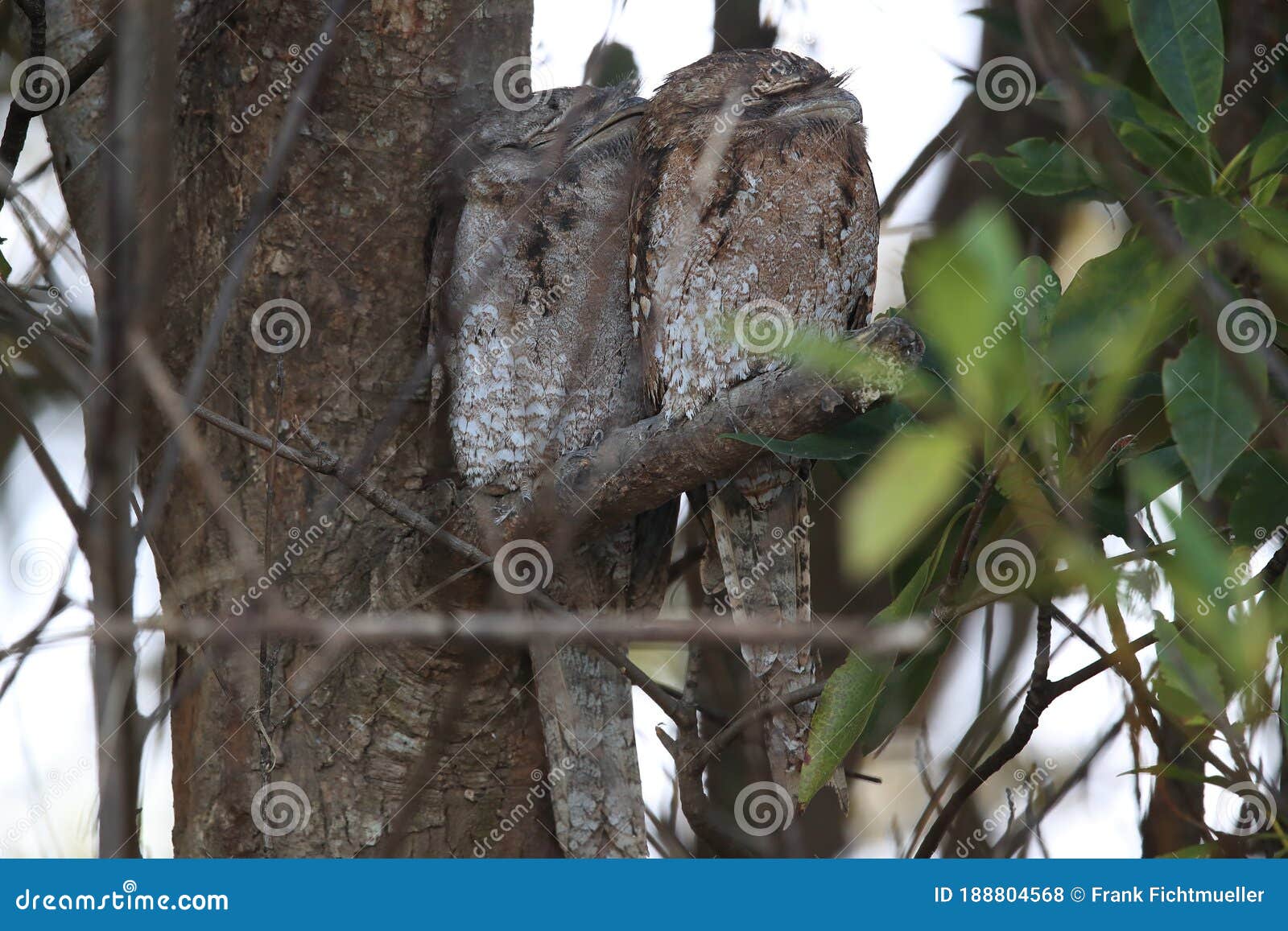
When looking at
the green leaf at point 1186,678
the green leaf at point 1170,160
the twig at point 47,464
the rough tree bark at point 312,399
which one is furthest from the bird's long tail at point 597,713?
the green leaf at point 1170,160

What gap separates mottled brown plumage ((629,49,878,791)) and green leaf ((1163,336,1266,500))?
681 mm

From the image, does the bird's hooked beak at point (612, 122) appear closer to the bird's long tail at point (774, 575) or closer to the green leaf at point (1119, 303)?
the bird's long tail at point (774, 575)

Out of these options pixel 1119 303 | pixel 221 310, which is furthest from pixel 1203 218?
pixel 221 310

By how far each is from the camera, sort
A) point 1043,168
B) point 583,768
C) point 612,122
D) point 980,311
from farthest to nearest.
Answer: point 612,122 < point 583,768 < point 1043,168 < point 980,311

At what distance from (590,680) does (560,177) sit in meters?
0.91

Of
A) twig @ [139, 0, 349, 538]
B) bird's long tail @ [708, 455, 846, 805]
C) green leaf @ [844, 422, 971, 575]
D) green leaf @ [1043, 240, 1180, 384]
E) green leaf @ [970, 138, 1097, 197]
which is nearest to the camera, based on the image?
green leaf @ [844, 422, 971, 575]

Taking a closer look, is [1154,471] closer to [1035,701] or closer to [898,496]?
[1035,701]

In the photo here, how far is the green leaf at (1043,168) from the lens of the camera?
139cm

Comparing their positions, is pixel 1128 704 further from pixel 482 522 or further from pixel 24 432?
pixel 24 432

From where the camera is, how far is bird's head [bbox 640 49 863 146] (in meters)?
1.73

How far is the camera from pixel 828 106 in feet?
5.62

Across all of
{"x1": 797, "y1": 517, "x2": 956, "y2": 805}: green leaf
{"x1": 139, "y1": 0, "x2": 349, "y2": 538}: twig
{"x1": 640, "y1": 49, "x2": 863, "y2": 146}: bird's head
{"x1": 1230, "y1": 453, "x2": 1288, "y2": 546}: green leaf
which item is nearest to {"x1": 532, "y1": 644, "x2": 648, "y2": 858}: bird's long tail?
{"x1": 797, "y1": 517, "x2": 956, "y2": 805}: green leaf

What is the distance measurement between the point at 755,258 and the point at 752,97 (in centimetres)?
28

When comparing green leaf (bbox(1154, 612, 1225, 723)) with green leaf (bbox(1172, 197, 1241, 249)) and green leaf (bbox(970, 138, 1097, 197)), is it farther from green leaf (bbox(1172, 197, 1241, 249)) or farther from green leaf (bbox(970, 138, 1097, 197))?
green leaf (bbox(970, 138, 1097, 197))
